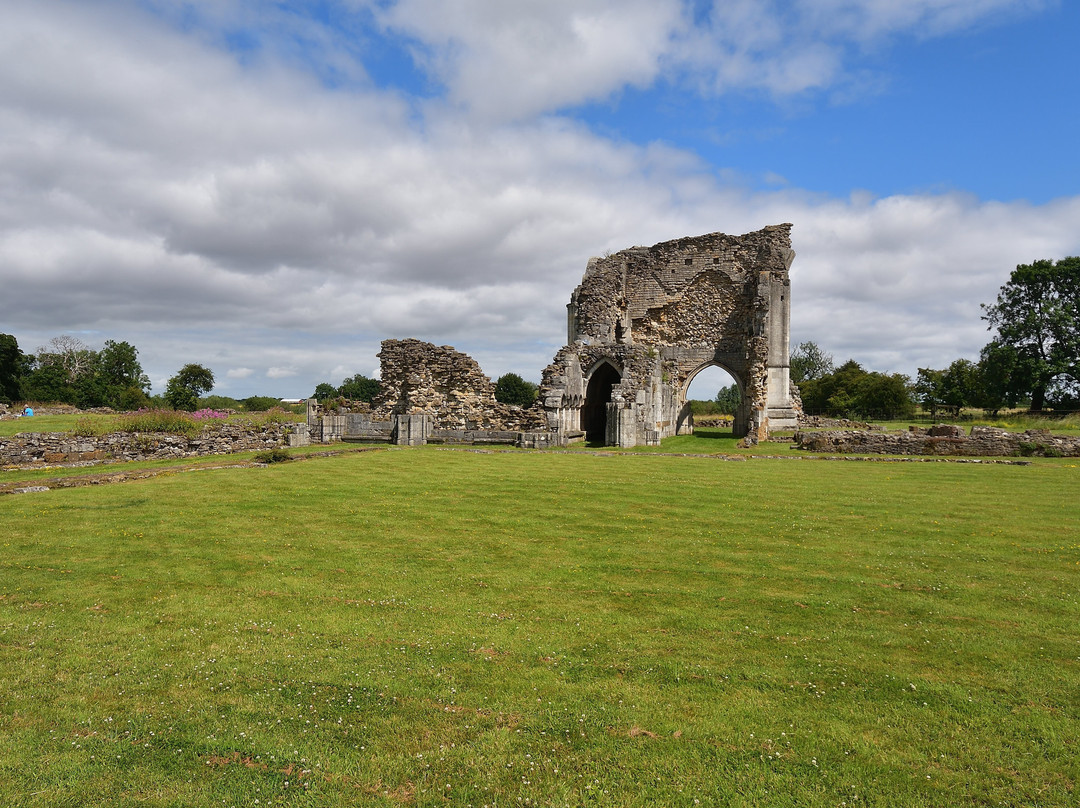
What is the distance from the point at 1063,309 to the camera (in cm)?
4128

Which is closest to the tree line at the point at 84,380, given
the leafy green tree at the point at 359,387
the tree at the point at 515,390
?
the leafy green tree at the point at 359,387

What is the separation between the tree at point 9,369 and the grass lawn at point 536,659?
60099mm

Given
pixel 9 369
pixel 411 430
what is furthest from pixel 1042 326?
pixel 9 369

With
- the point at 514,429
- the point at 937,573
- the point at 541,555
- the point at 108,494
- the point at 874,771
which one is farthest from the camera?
the point at 514,429

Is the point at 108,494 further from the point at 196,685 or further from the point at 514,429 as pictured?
the point at 514,429

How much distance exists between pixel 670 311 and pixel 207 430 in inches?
1081

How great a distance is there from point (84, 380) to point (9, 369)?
6625 millimetres

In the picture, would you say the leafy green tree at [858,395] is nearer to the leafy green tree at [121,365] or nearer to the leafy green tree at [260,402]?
the leafy green tree at [260,402]

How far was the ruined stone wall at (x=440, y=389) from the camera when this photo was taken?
26312 millimetres

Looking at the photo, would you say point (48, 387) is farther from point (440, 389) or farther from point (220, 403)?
point (440, 389)

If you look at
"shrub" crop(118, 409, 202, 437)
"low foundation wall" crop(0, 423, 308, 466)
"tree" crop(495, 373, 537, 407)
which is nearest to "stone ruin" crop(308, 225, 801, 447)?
"low foundation wall" crop(0, 423, 308, 466)

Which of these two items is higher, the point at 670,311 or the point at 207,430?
the point at 670,311

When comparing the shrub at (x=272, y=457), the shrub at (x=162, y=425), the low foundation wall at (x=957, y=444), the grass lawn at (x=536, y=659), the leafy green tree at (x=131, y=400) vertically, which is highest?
the leafy green tree at (x=131, y=400)

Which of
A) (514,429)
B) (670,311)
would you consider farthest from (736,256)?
(514,429)
